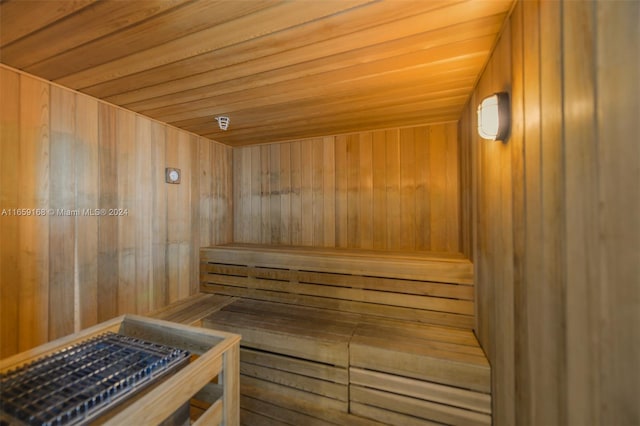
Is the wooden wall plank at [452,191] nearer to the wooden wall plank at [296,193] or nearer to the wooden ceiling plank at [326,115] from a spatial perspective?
the wooden ceiling plank at [326,115]

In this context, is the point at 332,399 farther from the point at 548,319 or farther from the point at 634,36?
the point at 634,36

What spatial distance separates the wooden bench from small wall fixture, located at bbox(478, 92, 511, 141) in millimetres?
1091

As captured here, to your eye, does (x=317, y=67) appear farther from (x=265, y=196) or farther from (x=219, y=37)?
(x=265, y=196)

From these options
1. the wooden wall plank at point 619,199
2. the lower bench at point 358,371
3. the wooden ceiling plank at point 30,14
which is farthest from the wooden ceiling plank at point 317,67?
the lower bench at point 358,371

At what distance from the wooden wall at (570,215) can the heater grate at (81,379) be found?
140cm

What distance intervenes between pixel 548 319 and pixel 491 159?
0.90 m

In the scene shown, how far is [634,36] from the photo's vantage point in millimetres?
504

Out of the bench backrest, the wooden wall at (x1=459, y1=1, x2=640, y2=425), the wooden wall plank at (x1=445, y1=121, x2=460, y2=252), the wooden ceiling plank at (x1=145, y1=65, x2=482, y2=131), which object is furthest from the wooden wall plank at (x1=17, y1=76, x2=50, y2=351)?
the wooden wall plank at (x1=445, y1=121, x2=460, y2=252)

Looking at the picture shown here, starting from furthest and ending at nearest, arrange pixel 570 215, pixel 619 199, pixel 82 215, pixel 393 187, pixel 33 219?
pixel 393 187
pixel 82 215
pixel 33 219
pixel 570 215
pixel 619 199

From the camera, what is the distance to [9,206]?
148cm

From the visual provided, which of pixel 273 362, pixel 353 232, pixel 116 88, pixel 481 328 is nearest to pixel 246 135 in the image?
pixel 116 88

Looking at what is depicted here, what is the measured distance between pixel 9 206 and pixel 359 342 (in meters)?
2.39

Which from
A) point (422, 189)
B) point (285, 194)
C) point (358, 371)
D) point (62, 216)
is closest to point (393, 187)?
point (422, 189)

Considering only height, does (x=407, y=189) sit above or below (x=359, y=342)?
above
